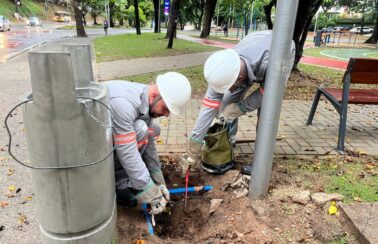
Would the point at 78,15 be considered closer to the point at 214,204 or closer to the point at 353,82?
the point at 353,82

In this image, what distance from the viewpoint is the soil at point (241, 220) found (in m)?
2.61

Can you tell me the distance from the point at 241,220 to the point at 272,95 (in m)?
1.05

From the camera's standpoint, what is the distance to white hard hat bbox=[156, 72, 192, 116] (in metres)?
2.47

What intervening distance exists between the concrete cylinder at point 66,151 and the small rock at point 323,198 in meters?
1.85

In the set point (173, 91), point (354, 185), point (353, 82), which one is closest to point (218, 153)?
point (173, 91)

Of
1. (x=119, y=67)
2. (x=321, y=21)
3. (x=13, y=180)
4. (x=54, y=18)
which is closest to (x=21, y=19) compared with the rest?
A: (x=54, y=18)

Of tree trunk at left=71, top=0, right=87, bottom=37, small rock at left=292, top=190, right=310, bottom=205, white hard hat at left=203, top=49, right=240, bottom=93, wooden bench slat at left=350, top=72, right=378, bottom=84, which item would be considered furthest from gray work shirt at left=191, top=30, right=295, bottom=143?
tree trunk at left=71, top=0, right=87, bottom=37

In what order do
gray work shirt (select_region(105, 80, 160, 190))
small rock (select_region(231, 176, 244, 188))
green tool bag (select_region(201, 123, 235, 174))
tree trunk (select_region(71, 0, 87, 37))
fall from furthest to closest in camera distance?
tree trunk (select_region(71, 0, 87, 37))
green tool bag (select_region(201, 123, 235, 174))
small rock (select_region(231, 176, 244, 188))
gray work shirt (select_region(105, 80, 160, 190))

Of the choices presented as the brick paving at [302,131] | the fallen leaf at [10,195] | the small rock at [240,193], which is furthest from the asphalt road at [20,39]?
the small rock at [240,193]

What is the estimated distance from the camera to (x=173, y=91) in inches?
96.9

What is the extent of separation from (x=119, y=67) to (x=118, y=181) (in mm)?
7773

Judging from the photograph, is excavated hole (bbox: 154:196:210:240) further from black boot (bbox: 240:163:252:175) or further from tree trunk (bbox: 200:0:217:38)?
tree trunk (bbox: 200:0:217:38)

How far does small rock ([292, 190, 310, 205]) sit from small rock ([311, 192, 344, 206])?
0.16ft

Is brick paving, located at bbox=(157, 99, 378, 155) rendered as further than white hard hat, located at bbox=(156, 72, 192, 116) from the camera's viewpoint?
Yes
